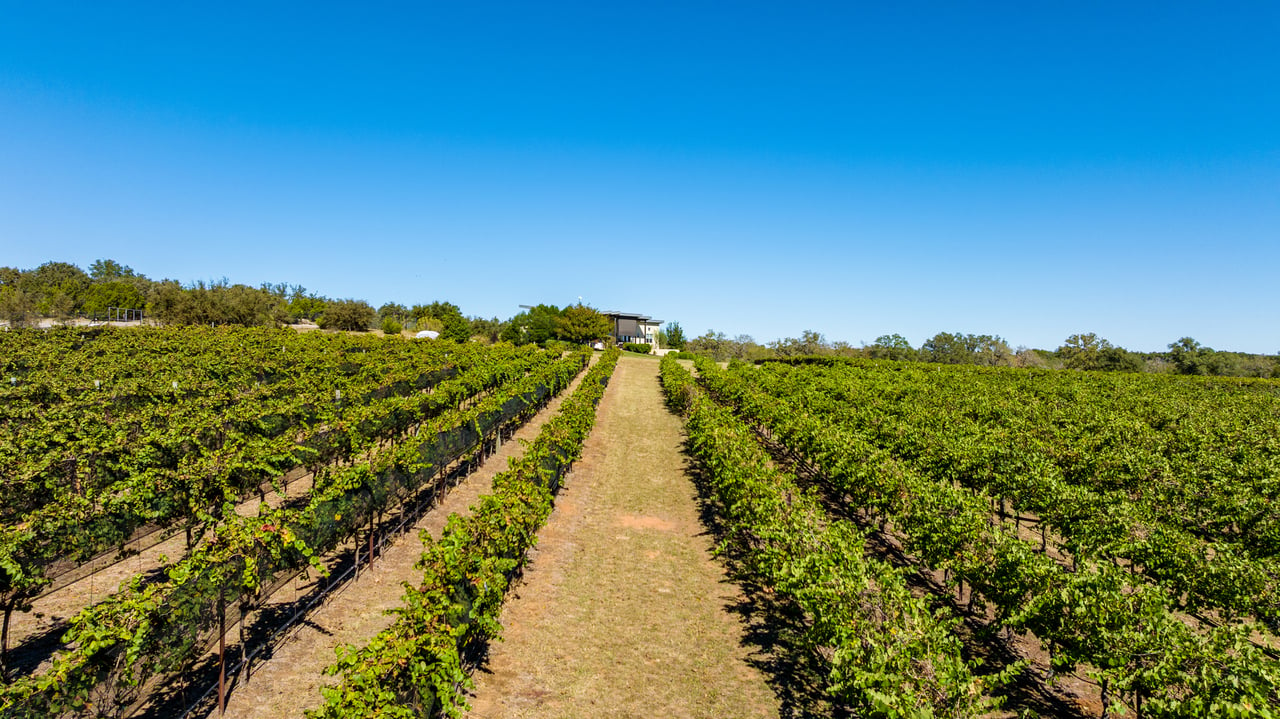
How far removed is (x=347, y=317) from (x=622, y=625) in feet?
274

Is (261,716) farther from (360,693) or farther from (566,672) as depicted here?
(566,672)

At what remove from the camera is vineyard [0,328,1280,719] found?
Answer: 18.7 feet

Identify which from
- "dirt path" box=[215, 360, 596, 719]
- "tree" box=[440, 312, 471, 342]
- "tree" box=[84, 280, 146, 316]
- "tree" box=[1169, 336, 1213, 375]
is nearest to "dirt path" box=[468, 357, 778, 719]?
"dirt path" box=[215, 360, 596, 719]

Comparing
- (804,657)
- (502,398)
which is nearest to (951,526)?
(804,657)

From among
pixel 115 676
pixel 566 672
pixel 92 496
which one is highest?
pixel 92 496

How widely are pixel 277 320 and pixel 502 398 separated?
7037 centimetres

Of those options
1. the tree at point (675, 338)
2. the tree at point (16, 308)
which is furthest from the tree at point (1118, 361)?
the tree at point (16, 308)

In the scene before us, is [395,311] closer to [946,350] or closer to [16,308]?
[16,308]

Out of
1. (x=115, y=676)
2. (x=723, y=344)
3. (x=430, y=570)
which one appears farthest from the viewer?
(x=723, y=344)

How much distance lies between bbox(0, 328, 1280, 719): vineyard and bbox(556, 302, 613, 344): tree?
55727 millimetres

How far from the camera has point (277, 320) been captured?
251 ft

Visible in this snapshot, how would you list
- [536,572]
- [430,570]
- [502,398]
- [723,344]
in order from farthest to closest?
[723,344]
[502,398]
[536,572]
[430,570]

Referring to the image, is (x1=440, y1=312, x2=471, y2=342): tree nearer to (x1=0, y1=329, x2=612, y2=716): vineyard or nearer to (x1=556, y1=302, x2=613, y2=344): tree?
(x1=556, y1=302, x2=613, y2=344): tree

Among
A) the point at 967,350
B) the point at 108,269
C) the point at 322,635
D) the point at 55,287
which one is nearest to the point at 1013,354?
the point at 967,350
